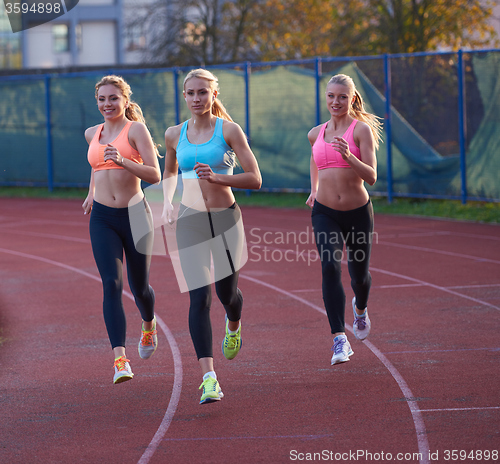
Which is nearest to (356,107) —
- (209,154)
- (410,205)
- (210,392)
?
(209,154)

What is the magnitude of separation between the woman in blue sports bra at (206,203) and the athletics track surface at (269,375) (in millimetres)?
638

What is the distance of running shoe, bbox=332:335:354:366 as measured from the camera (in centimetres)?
588

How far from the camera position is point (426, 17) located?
21.8m

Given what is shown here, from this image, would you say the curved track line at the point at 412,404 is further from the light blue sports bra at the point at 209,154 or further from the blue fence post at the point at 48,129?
the blue fence post at the point at 48,129

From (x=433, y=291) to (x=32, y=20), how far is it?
178 feet

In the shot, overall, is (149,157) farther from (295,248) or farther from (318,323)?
(295,248)

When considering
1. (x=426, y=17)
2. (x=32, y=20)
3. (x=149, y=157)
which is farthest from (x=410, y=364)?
(x=32, y=20)

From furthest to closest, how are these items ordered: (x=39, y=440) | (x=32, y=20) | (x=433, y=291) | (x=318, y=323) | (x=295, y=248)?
(x=32, y=20) → (x=295, y=248) → (x=433, y=291) → (x=318, y=323) → (x=39, y=440)

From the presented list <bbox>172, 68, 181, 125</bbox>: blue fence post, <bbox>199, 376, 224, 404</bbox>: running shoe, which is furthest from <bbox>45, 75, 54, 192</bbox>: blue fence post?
<bbox>199, 376, 224, 404</bbox>: running shoe

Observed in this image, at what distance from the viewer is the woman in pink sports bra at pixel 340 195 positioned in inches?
240

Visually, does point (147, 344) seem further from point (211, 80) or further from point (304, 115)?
point (304, 115)

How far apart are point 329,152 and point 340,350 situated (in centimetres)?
149

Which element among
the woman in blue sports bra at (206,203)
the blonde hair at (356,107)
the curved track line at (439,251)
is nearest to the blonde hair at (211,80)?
the woman in blue sports bra at (206,203)

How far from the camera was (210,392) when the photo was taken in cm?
515
